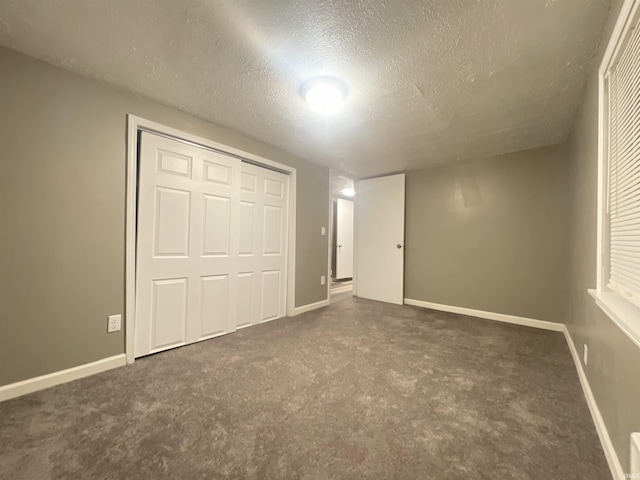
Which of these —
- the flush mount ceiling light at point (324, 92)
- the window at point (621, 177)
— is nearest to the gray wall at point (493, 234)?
the window at point (621, 177)

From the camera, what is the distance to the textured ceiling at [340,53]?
1305 mm

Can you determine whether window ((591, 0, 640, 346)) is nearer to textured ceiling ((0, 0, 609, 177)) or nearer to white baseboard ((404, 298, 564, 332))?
textured ceiling ((0, 0, 609, 177))

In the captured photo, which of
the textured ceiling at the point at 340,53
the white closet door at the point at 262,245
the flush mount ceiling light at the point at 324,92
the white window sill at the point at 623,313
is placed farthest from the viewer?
the white closet door at the point at 262,245

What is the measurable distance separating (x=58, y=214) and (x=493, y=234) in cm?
441

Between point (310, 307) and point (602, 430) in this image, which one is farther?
point (310, 307)

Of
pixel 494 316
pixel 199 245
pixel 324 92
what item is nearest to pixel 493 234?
pixel 494 316

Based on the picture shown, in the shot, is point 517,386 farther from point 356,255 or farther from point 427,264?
point 356,255

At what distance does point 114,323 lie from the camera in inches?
78.5

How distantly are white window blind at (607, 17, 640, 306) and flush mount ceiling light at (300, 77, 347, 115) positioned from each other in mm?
1453

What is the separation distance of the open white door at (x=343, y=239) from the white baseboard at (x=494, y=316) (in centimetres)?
263

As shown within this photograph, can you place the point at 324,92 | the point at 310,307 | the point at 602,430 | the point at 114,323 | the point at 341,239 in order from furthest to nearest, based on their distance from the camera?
the point at 341,239
the point at 310,307
the point at 114,323
the point at 324,92
the point at 602,430

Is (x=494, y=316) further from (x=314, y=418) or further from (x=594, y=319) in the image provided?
(x=314, y=418)

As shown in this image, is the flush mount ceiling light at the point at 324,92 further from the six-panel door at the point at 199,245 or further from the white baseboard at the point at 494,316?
the white baseboard at the point at 494,316

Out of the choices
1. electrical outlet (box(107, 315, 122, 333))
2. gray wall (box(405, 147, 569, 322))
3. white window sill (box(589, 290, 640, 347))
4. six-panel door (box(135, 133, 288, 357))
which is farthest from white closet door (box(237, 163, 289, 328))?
white window sill (box(589, 290, 640, 347))
